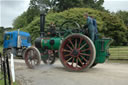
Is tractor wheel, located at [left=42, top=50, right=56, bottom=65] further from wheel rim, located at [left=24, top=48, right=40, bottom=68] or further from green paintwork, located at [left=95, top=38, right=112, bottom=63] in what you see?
green paintwork, located at [left=95, top=38, right=112, bottom=63]

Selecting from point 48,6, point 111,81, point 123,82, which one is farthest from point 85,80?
point 48,6

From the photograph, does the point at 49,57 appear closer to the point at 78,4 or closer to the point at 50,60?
the point at 50,60

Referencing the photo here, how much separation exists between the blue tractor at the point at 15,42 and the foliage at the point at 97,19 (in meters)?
4.80

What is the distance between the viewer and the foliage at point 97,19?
23.2 m

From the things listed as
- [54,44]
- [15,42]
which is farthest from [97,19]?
[54,44]

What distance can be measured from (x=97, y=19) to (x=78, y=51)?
18.6 metres

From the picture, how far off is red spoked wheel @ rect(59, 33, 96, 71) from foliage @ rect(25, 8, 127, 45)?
14.6 m

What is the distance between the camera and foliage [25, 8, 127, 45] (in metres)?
23.2

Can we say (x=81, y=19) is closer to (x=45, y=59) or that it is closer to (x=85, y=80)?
(x=45, y=59)

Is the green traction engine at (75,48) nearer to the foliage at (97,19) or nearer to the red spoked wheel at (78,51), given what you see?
the red spoked wheel at (78,51)

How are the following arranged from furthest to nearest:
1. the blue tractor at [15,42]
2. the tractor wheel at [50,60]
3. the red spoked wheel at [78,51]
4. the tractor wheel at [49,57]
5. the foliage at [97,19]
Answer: the foliage at [97,19] < the blue tractor at [15,42] < the tractor wheel at [50,60] < the tractor wheel at [49,57] < the red spoked wheel at [78,51]

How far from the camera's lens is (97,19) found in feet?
81.7

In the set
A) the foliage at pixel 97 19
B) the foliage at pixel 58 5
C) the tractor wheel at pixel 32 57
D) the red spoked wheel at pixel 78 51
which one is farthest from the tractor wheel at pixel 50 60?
the foliage at pixel 58 5

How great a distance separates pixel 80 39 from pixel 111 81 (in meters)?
2.26
